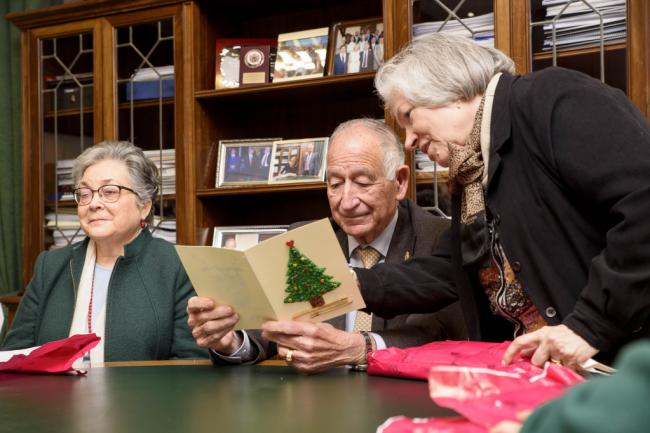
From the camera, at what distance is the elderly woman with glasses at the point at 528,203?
1.21 metres

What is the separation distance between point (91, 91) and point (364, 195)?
1790 millimetres

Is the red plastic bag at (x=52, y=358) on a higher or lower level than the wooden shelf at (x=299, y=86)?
lower

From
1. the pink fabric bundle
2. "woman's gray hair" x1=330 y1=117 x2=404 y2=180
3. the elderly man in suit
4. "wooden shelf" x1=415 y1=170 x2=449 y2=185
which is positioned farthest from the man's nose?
the pink fabric bundle

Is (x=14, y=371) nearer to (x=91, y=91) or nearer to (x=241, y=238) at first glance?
(x=241, y=238)

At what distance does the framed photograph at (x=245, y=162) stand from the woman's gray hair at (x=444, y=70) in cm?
147

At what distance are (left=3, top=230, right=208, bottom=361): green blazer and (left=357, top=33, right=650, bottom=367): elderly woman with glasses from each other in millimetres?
678

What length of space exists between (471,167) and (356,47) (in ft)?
4.91

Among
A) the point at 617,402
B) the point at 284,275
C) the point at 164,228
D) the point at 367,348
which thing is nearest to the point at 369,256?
the point at 367,348

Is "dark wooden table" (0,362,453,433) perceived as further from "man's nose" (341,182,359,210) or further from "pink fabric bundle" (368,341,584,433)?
"man's nose" (341,182,359,210)

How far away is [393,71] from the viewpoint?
1646mm

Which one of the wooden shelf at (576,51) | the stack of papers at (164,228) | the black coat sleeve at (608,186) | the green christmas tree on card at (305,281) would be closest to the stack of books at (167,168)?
the stack of papers at (164,228)

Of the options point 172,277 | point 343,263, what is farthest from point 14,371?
point 343,263

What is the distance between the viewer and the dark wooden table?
1043mm

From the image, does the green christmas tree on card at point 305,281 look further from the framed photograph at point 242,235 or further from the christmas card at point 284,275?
the framed photograph at point 242,235
